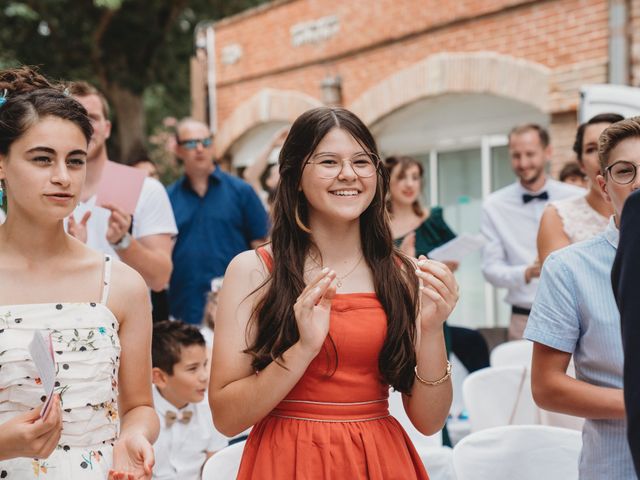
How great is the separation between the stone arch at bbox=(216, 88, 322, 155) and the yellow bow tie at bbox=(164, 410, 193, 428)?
840 centimetres

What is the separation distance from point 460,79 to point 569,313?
299 inches

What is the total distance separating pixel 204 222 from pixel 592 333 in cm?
322

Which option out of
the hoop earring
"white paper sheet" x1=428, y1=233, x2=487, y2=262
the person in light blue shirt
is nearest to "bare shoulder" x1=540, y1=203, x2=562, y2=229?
"white paper sheet" x1=428, y1=233, x2=487, y2=262

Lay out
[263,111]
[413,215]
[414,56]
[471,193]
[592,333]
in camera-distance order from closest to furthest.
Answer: [592,333] < [413,215] < [471,193] < [414,56] < [263,111]

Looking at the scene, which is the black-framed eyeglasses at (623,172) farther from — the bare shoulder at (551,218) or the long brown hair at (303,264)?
the bare shoulder at (551,218)

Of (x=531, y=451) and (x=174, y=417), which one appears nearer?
(x=531, y=451)

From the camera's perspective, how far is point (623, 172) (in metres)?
2.42

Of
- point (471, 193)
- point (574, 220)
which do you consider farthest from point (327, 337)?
point (471, 193)

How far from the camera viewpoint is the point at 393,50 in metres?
10.9

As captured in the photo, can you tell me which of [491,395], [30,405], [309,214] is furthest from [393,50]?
[30,405]

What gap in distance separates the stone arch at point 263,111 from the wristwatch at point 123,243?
8.62 m

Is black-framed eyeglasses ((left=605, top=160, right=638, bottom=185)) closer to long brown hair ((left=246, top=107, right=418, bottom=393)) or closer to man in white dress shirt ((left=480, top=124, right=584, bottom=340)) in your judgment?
long brown hair ((left=246, top=107, right=418, bottom=393))

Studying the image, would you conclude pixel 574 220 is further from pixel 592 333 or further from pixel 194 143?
pixel 194 143

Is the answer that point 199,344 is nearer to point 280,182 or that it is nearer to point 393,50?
point 280,182
